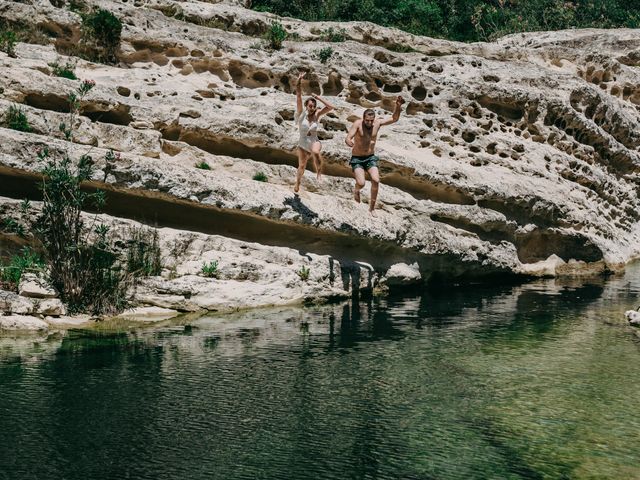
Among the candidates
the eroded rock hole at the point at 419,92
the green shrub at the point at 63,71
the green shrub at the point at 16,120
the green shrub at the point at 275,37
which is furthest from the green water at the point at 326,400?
the green shrub at the point at 275,37

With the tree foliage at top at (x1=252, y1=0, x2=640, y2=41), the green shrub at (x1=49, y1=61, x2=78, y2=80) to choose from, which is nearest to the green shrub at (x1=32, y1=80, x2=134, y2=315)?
the green shrub at (x1=49, y1=61, x2=78, y2=80)

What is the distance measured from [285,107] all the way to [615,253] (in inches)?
431

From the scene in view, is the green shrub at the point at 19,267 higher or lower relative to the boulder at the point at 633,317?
higher

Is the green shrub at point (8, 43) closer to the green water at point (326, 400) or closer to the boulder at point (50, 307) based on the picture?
the boulder at point (50, 307)

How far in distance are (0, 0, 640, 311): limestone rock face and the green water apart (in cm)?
298

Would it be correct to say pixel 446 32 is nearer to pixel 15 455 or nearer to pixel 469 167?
pixel 469 167

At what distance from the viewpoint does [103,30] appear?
67.9ft

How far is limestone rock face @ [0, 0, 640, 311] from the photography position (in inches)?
620

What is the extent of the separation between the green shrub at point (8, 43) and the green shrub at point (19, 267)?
691cm

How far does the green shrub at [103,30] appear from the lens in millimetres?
20625

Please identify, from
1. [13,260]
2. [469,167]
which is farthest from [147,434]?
[469,167]

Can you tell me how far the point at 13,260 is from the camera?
1370 centimetres

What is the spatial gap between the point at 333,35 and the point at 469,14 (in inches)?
690

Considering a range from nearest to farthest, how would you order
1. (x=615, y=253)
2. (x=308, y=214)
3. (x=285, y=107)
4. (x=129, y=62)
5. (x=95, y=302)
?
(x=95, y=302) → (x=308, y=214) → (x=285, y=107) → (x=129, y=62) → (x=615, y=253)
